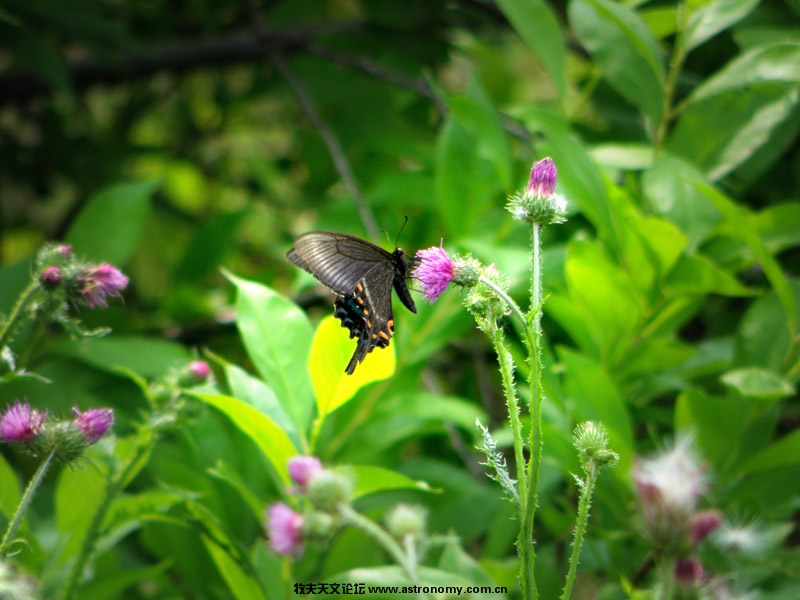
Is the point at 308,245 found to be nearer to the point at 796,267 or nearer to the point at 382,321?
the point at 382,321

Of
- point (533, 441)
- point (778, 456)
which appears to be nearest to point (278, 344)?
point (533, 441)

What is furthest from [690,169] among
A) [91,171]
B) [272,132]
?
[272,132]

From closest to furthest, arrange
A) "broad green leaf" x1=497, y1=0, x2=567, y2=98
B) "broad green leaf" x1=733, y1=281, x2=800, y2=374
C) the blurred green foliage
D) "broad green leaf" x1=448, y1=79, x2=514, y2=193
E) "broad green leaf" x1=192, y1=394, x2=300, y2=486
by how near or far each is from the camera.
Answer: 1. "broad green leaf" x1=192, y1=394, x2=300, y2=486
2. the blurred green foliage
3. "broad green leaf" x1=733, y1=281, x2=800, y2=374
4. "broad green leaf" x1=448, y1=79, x2=514, y2=193
5. "broad green leaf" x1=497, y1=0, x2=567, y2=98

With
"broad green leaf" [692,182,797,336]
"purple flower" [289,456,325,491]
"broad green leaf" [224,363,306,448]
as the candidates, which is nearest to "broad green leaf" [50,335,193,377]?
"broad green leaf" [224,363,306,448]

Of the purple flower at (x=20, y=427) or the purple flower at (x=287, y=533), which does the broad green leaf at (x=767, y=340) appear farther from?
the purple flower at (x=20, y=427)

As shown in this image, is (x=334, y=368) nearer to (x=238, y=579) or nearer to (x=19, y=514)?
(x=238, y=579)

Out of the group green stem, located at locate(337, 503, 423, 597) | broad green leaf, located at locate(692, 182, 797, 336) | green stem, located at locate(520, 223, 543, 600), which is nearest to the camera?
green stem, located at locate(337, 503, 423, 597)

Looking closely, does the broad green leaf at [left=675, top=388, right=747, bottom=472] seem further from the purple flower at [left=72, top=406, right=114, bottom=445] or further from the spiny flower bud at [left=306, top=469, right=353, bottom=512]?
the purple flower at [left=72, top=406, right=114, bottom=445]
